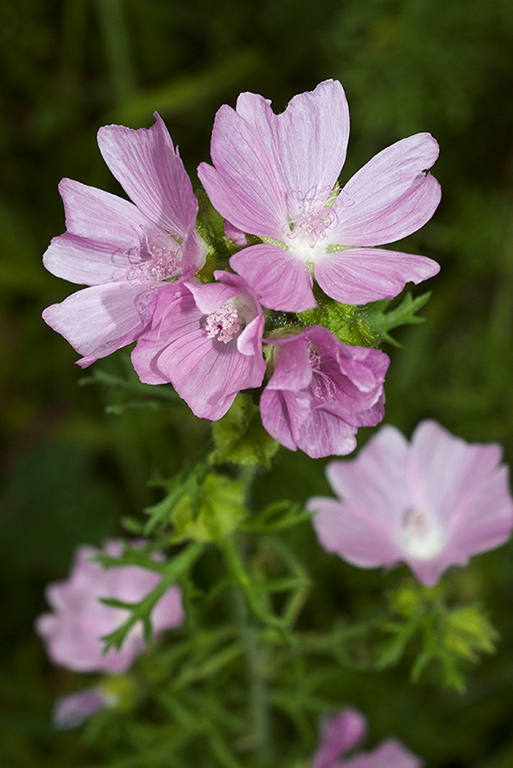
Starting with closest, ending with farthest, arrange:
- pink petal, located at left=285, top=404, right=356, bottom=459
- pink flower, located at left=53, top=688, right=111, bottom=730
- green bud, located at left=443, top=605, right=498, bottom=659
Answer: pink petal, located at left=285, top=404, right=356, bottom=459 < green bud, located at left=443, top=605, right=498, bottom=659 < pink flower, located at left=53, top=688, right=111, bottom=730

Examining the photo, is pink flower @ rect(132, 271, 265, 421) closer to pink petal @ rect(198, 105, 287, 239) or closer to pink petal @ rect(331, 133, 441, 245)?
pink petal @ rect(198, 105, 287, 239)


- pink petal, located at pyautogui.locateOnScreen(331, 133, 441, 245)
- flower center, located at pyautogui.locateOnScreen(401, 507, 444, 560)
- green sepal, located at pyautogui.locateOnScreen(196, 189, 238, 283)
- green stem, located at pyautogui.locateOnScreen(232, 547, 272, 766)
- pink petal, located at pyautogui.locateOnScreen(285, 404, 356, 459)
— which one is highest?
green sepal, located at pyautogui.locateOnScreen(196, 189, 238, 283)

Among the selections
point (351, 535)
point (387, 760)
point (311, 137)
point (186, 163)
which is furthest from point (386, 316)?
point (186, 163)

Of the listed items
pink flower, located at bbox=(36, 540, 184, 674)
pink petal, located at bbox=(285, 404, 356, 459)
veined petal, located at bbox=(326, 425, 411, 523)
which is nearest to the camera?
pink petal, located at bbox=(285, 404, 356, 459)

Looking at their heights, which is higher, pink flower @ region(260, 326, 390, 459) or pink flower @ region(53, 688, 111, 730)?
pink flower @ region(260, 326, 390, 459)

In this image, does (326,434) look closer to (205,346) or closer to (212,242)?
(205,346)

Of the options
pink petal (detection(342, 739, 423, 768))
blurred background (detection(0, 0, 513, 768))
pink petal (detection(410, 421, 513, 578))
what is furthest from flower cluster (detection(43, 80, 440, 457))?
blurred background (detection(0, 0, 513, 768))

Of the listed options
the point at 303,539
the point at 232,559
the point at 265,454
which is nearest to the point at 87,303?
the point at 265,454

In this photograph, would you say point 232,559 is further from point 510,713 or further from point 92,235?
point 510,713

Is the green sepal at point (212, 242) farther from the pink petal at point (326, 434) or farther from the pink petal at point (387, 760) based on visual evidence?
the pink petal at point (387, 760)
